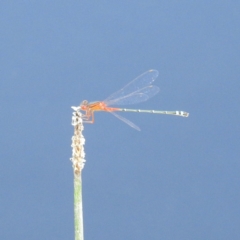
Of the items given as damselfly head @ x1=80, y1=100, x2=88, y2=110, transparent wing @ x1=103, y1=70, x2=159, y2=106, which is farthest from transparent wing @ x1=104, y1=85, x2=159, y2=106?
damselfly head @ x1=80, y1=100, x2=88, y2=110

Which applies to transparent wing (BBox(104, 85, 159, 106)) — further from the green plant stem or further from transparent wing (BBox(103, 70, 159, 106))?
the green plant stem

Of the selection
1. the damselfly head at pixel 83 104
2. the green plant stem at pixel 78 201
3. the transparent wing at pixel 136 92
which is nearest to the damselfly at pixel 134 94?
the transparent wing at pixel 136 92

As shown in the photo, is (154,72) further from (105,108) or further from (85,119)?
(85,119)

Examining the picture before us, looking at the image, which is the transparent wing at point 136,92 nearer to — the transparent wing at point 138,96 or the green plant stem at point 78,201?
the transparent wing at point 138,96

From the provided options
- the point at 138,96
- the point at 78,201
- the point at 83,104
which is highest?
the point at 138,96

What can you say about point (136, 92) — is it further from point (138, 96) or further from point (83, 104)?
point (83, 104)

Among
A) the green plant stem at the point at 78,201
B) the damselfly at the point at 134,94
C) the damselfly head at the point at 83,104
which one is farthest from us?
the damselfly at the point at 134,94

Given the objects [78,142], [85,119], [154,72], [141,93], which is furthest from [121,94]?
[78,142]

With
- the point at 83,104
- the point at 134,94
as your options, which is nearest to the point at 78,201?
the point at 83,104
